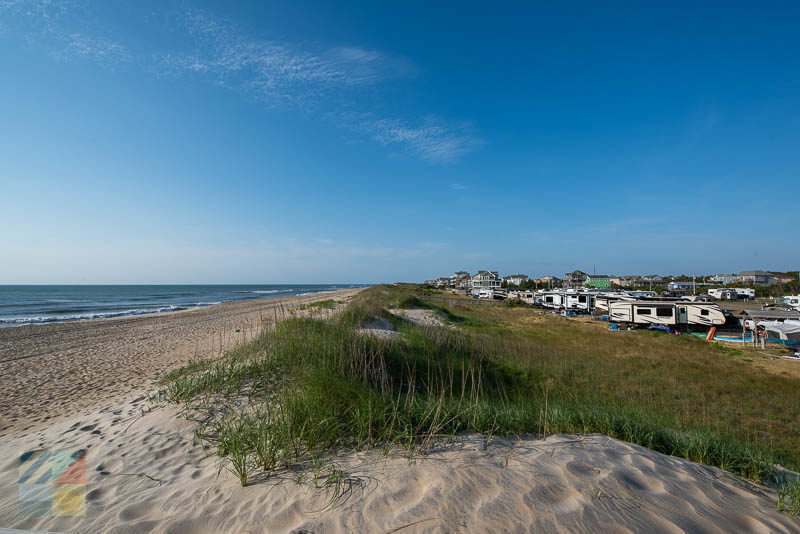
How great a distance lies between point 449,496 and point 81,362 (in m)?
14.8

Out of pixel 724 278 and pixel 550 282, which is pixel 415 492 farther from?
pixel 724 278

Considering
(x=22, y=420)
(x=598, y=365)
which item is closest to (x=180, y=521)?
(x=22, y=420)

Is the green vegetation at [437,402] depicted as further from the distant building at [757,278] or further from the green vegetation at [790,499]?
the distant building at [757,278]

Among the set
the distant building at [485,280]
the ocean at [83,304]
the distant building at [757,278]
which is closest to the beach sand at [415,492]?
the ocean at [83,304]

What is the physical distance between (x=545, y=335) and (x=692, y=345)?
7.45 metres

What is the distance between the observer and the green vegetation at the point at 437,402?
12.1ft

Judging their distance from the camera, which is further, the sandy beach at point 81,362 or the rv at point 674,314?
the rv at point 674,314

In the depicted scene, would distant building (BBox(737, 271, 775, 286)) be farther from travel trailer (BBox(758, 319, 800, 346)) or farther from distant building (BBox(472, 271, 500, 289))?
travel trailer (BBox(758, 319, 800, 346))

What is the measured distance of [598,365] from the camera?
466 inches

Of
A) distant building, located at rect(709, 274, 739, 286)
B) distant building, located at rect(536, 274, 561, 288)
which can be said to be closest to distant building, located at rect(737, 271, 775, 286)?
distant building, located at rect(709, 274, 739, 286)

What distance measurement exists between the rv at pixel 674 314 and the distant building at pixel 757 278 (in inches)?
3945

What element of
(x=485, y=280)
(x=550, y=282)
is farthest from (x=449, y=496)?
(x=550, y=282)

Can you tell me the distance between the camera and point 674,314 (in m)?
24.6

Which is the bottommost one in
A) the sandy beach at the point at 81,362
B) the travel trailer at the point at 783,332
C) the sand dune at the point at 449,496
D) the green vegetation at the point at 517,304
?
the green vegetation at the point at 517,304
